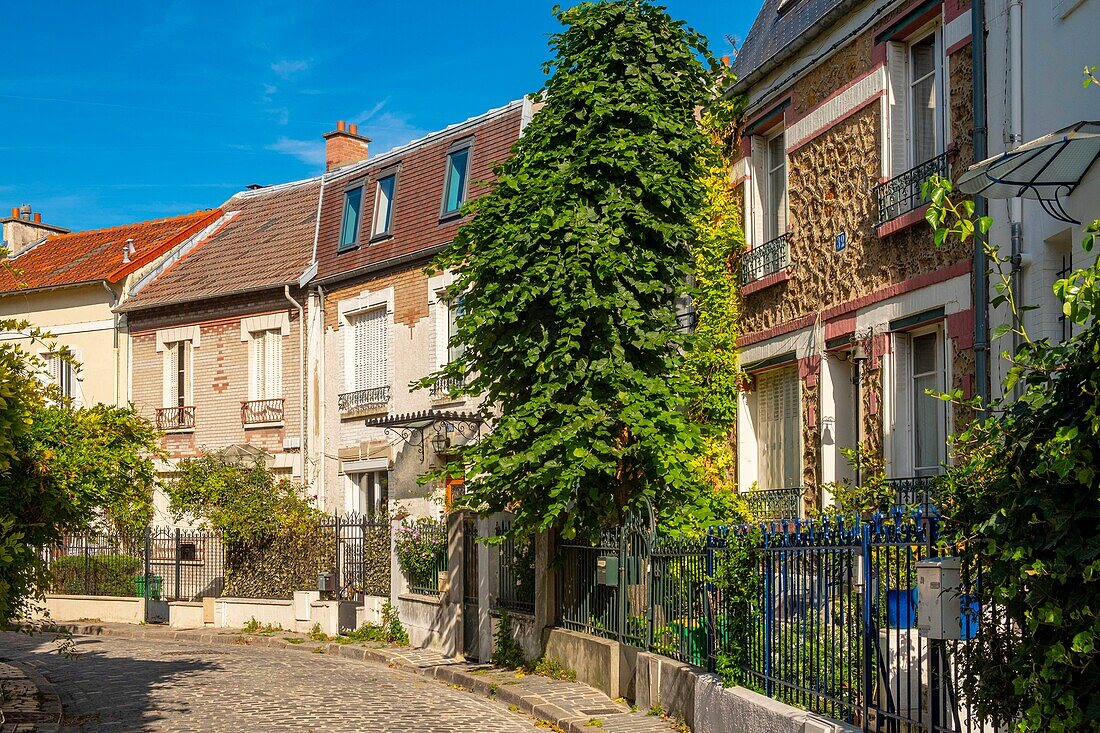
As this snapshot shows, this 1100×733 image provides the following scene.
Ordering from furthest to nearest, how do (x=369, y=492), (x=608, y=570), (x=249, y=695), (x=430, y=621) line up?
(x=369, y=492), (x=430, y=621), (x=249, y=695), (x=608, y=570)

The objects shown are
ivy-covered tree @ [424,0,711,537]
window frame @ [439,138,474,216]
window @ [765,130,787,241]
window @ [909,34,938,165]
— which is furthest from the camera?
window frame @ [439,138,474,216]

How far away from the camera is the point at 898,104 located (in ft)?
45.0

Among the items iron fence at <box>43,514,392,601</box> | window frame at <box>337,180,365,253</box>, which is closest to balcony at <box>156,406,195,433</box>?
iron fence at <box>43,514,392,601</box>

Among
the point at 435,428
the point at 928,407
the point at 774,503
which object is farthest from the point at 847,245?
the point at 435,428

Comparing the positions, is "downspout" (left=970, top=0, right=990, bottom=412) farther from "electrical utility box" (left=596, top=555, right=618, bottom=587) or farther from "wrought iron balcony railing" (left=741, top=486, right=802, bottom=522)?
"wrought iron balcony railing" (left=741, top=486, right=802, bottom=522)

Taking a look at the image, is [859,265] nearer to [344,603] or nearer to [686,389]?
[686,389]

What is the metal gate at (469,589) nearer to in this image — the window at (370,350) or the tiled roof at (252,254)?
the window at (370,350)

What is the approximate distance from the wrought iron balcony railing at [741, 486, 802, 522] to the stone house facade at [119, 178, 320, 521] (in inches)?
474

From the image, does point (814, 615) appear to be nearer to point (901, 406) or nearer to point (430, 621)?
point (901, 406)

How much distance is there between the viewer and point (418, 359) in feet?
77.9

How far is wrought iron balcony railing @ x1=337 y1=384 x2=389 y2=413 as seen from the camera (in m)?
24.5

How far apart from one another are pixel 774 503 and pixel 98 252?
21841 mm

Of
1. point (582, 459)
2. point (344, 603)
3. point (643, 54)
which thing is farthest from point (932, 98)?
point (344, 603)

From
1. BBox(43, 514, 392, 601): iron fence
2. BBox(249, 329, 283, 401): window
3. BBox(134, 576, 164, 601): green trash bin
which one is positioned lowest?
BBox(134, 576, 164, 601): green trash bin
